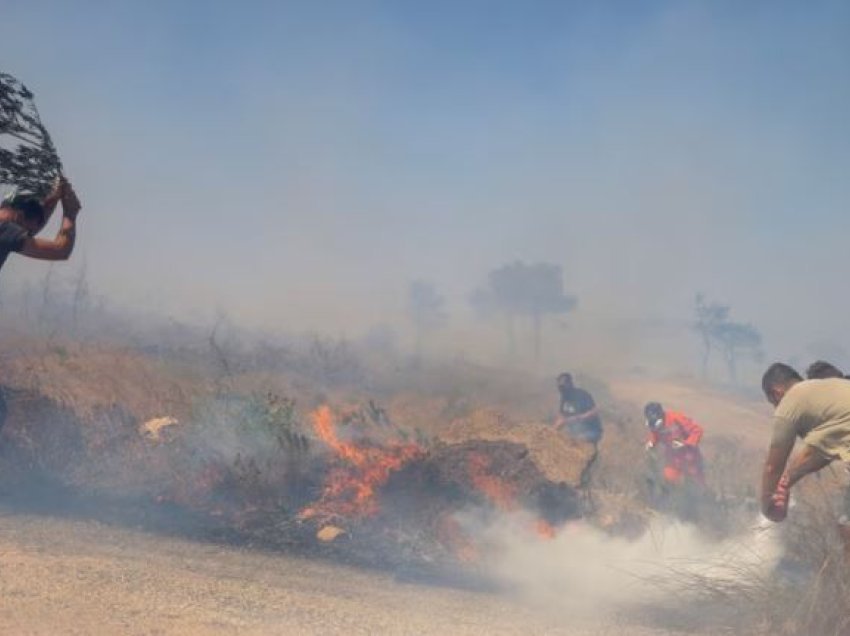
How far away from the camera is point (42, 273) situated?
1022 inches

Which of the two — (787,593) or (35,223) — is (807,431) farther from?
(35,223)

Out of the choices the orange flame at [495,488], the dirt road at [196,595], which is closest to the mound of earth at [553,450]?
the orange flame at [495,488]

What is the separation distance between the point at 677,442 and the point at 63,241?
8145 mm

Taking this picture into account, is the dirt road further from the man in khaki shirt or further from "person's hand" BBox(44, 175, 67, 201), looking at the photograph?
"person's hand" BBox(44, 175, 67, 201)

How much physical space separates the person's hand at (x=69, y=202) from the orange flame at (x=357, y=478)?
355 cm

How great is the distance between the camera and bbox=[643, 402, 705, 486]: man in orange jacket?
34.0 feet

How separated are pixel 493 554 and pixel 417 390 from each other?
11589 millimetres

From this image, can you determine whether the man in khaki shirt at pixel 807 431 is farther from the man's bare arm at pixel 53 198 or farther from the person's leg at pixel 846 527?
the man's bare arm at pixel 53 198

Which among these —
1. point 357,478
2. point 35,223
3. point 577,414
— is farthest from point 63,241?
point 577,414

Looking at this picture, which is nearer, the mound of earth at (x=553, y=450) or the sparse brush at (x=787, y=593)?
the sparse brush at (x=787, y=593)

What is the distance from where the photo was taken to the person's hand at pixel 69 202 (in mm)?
4996

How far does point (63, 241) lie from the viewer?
4.91 m

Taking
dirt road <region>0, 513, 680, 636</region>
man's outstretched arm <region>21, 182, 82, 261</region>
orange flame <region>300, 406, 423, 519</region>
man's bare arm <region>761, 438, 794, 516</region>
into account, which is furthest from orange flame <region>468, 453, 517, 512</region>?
man's outstretched arm <region>21, 182, 82, 261</region>

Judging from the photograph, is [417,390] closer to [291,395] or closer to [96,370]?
[291,395]
